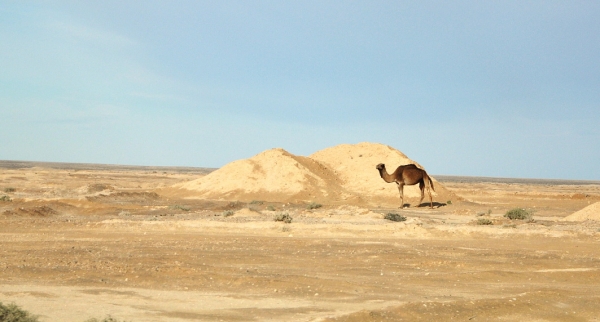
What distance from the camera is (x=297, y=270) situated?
14297 mm

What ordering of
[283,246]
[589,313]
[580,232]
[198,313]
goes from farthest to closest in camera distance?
[580,232], [283,246], [589,313], [198,313]

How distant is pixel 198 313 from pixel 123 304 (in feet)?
4.52

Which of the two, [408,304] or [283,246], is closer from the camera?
[408,304]

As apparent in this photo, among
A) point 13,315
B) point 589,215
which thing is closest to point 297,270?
point 13,315

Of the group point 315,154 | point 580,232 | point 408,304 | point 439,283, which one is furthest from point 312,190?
point 408,304

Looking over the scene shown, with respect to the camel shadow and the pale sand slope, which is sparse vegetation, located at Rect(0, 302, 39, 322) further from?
the pale sand slope

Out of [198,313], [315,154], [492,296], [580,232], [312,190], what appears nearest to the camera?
[198,313]

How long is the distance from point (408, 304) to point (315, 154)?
43854mm

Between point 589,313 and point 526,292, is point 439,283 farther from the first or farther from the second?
point 589,313

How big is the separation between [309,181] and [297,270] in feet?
97.4

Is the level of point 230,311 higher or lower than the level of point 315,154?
lower

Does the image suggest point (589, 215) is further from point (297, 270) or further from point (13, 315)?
point (13, 315)

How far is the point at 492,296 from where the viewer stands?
Result: 11680mm

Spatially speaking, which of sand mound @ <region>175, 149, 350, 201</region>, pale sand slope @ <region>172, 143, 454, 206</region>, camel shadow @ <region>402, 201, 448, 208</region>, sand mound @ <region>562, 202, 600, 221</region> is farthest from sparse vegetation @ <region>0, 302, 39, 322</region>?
sand mound @ <region>175, 149, 350, 201</region>
